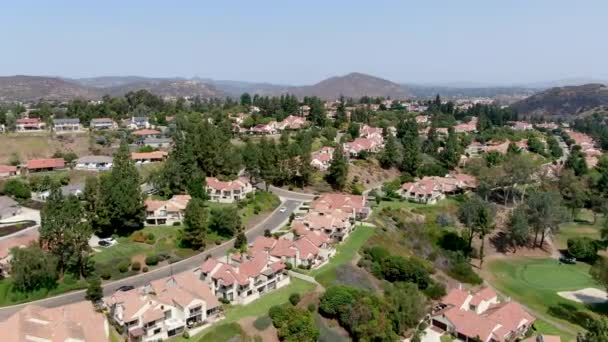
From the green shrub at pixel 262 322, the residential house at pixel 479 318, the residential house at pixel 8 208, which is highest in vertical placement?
the residential house at pixel 8 208

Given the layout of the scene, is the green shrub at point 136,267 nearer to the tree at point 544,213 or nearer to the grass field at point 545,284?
the grass field at point 545,284

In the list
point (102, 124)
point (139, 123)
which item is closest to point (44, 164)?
point (102, 124)

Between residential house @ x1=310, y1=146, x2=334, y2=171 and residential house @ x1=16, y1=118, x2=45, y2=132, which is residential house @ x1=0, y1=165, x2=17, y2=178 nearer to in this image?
residential house @ x1=16, y1=118, x2=45, y2=132

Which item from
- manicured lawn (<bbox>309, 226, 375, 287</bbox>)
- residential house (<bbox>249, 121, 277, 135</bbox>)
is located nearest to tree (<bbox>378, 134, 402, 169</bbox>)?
residential house (<bbox>249, 121, 277, 135</bbox>)

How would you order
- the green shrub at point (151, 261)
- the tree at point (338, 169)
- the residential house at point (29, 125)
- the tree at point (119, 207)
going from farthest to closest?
the residential house at point (29, 125) → the tree at point (338, 169) → the tree at point (119, 207) → the green shrub at point (151, 261)

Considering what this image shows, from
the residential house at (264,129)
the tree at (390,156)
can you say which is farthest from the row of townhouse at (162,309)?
the residential house at (264,129)

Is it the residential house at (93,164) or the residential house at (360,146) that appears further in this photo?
the residential house at (360,146)

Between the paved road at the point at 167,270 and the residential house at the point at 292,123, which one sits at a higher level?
the residential house at the point at 292,123
